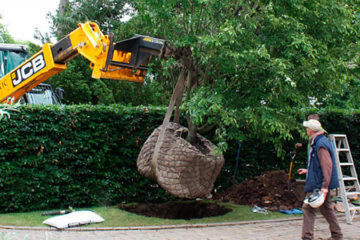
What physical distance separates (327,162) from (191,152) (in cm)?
257

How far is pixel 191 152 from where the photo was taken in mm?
7258

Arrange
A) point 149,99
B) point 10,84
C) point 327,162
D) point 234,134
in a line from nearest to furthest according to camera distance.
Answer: point 327,162
point 234,134
point 10,84
point 149,99

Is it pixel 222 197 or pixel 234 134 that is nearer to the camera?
pixel 234 134

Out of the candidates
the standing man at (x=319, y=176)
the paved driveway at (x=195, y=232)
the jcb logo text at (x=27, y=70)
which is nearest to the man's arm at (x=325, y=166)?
the standing man at (x=319, y=176)

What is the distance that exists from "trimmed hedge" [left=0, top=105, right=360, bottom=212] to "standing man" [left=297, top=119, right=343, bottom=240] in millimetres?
4205

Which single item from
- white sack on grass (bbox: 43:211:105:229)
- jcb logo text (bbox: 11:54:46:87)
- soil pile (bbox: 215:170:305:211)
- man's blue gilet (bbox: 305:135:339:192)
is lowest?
soil pile (bbox: 215:170:305:211)

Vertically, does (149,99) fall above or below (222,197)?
above

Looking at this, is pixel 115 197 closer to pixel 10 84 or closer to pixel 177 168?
pixel 177 168

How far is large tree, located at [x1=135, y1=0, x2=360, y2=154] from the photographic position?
6406mm

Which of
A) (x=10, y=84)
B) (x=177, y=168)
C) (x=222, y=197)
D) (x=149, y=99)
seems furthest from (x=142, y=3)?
(x=149, y=99)

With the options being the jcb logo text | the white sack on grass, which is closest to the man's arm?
the white sack on grass

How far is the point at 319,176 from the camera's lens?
18.7 ft

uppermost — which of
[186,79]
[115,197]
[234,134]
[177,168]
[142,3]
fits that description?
[142,3]

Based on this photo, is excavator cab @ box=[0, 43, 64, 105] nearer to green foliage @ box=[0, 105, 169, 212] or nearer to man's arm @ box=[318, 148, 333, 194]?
green foliage @ box=[0, 105, 169, 212]
